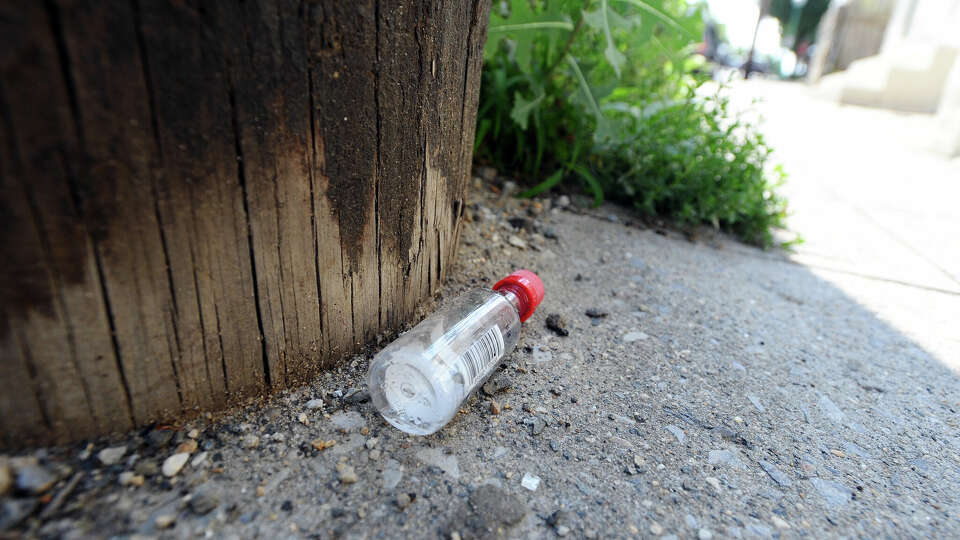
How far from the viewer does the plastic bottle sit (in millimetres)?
1460

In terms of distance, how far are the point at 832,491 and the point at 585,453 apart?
625 millimetres

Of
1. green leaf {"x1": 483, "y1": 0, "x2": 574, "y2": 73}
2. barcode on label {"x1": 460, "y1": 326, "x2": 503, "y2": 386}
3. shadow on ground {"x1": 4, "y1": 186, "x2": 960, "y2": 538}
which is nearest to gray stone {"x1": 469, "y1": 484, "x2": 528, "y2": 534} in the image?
shadow on ground {"x1": 4, "y1": 186, "x2": 960, "y2": 538}

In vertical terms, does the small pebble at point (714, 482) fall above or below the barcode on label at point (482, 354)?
below

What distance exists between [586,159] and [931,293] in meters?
1.84

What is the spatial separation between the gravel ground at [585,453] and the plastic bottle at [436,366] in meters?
0.06

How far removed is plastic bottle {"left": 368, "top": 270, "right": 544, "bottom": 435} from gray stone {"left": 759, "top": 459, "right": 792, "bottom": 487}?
76cm

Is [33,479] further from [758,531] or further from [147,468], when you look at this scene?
[758,531]

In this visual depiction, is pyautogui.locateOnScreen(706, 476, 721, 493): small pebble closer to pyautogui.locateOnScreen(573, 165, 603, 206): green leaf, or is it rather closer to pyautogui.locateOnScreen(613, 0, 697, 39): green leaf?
pyautogui.locateOnScreen(573, 165, 603, 206): green leaf

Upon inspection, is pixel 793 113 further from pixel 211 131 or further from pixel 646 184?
pixel 211 131

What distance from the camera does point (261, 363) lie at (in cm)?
142

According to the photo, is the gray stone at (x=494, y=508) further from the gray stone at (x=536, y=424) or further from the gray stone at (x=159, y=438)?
the gray stone at (x=159, y=438)

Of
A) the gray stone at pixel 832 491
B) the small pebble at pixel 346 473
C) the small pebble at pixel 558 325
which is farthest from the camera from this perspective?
the small pebble at pixel 558 325

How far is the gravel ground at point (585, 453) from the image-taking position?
119cm

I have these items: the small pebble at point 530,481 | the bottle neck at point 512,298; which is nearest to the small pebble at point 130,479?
the small pebble at point 530,481
